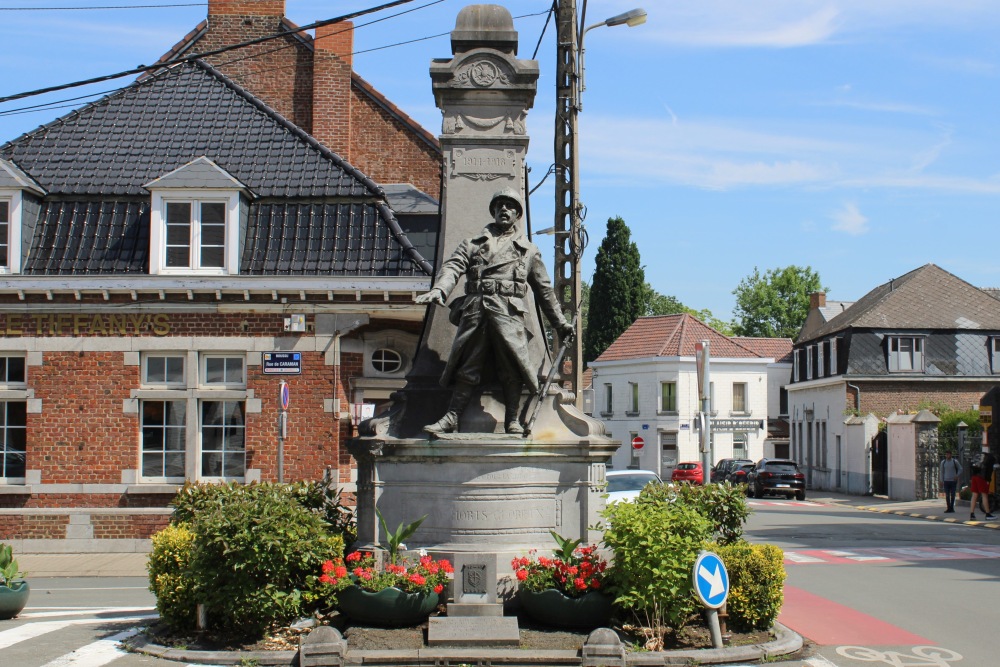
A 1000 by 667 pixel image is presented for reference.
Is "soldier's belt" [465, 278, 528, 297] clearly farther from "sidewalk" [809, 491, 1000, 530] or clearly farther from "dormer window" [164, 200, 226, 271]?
"sidewalk" [809, 491, 1000, 530]

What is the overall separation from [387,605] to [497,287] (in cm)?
309

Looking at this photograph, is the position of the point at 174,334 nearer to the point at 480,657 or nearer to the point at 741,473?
the point at 480,657

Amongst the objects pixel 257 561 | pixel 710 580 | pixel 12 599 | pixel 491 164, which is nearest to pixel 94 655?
pixel 257 561

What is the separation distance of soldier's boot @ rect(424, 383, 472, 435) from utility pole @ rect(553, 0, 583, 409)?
839 cm

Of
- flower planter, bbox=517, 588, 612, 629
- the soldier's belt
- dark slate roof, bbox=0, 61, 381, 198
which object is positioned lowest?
flower planter, bbox=517, 588, 612, 629

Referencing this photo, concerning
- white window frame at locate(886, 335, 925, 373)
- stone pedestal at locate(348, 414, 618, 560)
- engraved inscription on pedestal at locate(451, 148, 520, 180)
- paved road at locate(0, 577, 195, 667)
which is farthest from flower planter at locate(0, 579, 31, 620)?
white window frame at locate(886, 335, 925, 373)

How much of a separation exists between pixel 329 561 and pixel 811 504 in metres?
29.9

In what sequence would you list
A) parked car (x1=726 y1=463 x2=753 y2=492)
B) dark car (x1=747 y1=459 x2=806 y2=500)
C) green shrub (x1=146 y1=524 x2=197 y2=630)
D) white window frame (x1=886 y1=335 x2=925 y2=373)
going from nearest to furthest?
green shrub (x1=146 y1=524 x2=197 y2=630) < dark car (x1=747 y1=459 x2=806 y2=500) < parked car (x1=726 y1=463 x2=753 y2=492) < white window frame (x1=886 y1=335 x2=925 y2=373)

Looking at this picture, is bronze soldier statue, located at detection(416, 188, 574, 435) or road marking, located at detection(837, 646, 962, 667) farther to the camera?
bronze soldier statue, located at detection(416, 188, 574, 435)

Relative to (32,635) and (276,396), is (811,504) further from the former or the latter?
(32,635)

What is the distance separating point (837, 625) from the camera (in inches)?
438

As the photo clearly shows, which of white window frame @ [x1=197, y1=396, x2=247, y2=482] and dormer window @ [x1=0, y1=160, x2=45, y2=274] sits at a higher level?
dormer window @ [x1=0, y1=160, x2=45, y2=274]

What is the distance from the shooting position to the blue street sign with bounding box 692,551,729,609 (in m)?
8.61

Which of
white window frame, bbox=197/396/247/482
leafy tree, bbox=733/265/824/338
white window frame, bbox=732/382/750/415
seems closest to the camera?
white window frame, bbox=197/396/247/482
